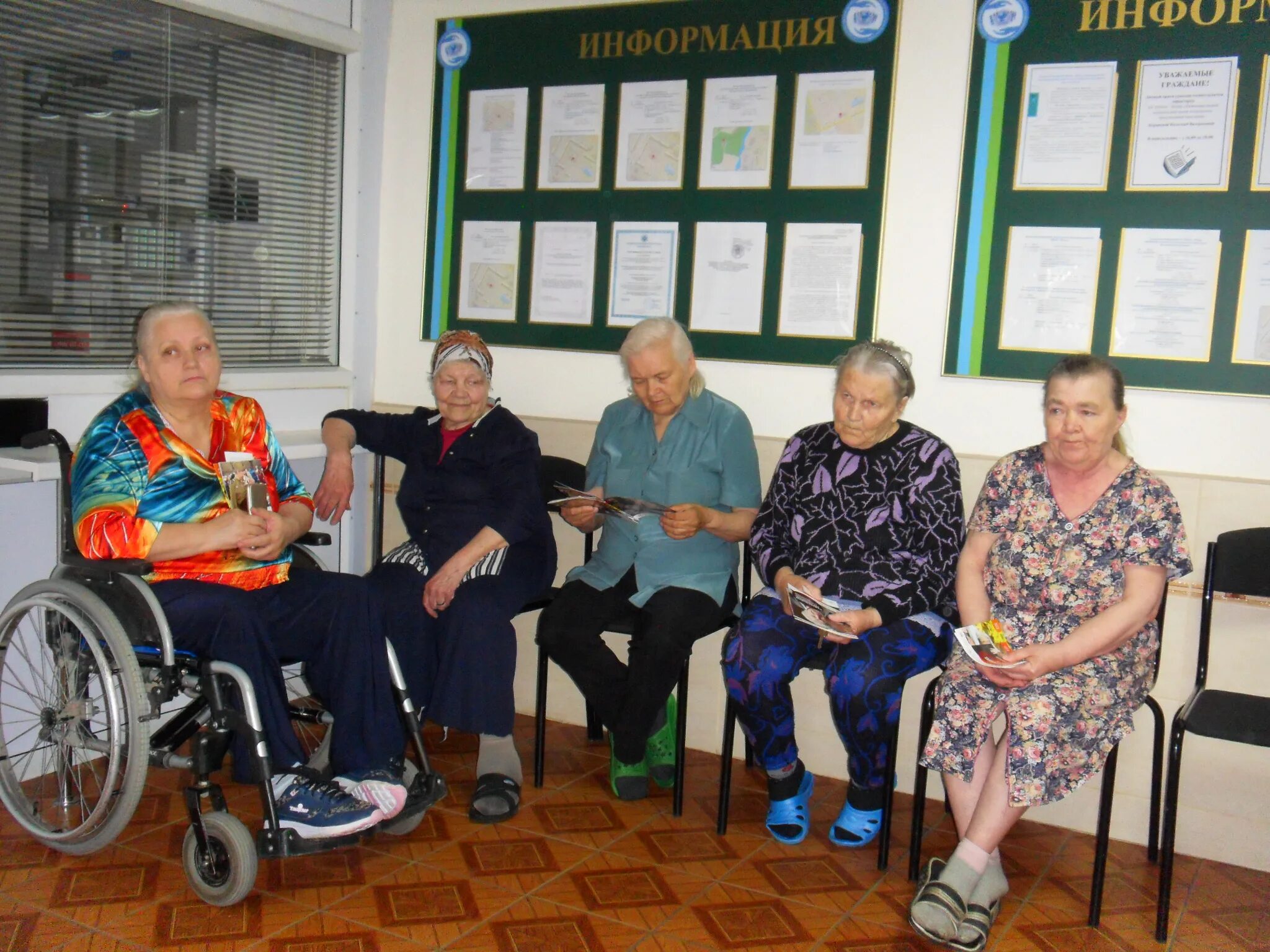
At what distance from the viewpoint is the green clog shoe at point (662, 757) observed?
3256 millimetres

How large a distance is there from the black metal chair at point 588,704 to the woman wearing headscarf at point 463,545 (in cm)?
16

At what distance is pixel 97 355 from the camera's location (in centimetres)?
333

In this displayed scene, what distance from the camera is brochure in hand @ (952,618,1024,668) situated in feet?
8.29

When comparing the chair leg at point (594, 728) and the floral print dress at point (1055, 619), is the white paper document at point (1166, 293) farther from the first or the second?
the chair leg at point (594, 728)

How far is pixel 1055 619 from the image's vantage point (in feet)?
8.71

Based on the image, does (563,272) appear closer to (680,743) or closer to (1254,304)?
(680,743)

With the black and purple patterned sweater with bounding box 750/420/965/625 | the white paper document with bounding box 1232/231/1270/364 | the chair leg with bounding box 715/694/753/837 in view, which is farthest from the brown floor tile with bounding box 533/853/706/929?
the white paper document with bounding box 1232/231/1270/364

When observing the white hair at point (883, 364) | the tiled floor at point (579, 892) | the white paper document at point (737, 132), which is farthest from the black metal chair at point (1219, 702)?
the white paper document at point (737, 132)

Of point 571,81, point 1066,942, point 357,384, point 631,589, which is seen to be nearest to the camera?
point 1066,942

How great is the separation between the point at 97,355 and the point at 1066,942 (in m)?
2.95

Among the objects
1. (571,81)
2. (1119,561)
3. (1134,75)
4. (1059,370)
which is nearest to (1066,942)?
(1119,561)

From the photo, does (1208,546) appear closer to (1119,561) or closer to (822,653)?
(1119,561)

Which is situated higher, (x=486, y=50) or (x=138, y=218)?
(x=486, y=50)

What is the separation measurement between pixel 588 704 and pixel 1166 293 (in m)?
2.04
